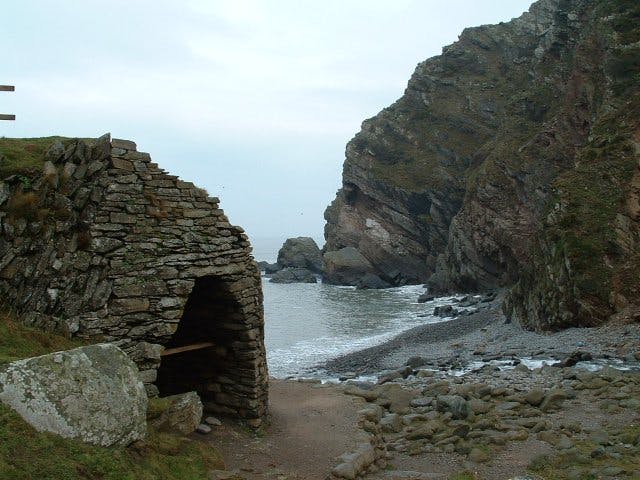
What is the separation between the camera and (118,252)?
1105 cm

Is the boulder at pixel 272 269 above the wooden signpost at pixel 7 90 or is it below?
below

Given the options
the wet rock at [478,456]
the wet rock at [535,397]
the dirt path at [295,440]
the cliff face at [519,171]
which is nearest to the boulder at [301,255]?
the cliff face at [519,171]

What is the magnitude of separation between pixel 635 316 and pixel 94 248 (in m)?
20.0

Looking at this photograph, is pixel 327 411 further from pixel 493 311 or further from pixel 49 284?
pixel 493 311

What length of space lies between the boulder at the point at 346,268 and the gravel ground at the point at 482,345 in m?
40.7

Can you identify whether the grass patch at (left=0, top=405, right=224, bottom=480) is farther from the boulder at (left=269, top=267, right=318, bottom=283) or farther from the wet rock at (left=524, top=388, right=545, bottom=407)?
the boulder at (left=269, top=267, right=318, bottom=283)

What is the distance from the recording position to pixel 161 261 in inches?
451

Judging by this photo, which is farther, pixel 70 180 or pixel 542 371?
pixel 542 371

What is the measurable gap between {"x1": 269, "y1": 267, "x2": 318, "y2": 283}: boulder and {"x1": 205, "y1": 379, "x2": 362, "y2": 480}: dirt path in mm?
70079

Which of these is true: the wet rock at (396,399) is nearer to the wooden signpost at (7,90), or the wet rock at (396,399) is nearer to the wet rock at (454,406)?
the wet rock at (454,406)

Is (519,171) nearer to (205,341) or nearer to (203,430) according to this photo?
(205,341)

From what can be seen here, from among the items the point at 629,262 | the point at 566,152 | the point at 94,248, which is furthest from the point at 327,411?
the point at 566,152

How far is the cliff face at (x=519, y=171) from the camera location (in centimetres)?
2639

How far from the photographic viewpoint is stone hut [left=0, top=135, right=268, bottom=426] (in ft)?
34.1
